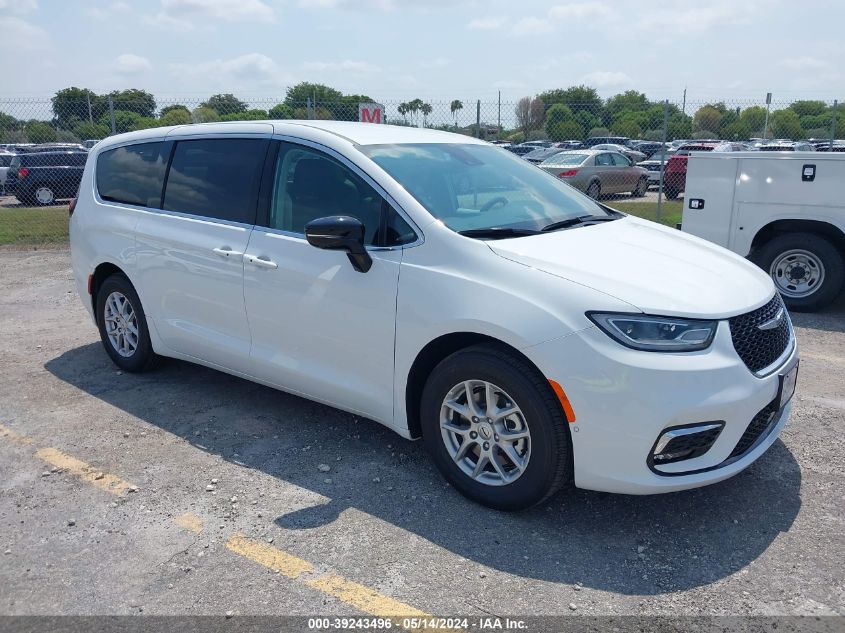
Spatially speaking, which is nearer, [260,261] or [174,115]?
[260,261]

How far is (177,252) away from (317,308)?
4.42ft

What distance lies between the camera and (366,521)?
3.49 m

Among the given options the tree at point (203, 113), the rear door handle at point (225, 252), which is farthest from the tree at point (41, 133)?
the rear door handle at point (225, 252)

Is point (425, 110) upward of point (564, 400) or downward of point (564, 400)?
upward

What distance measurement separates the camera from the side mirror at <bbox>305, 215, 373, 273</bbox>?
142 inches

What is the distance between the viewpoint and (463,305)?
3.39 meters

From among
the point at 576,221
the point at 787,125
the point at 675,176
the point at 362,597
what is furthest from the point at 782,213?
the point at 787,125

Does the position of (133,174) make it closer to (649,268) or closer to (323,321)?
(323,321)

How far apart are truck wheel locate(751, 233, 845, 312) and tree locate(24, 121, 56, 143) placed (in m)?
23.9

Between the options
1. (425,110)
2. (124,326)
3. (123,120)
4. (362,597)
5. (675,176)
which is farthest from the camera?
(675,176)

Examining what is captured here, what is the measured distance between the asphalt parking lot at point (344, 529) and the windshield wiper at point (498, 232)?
51.9 inches

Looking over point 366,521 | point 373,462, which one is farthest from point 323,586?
point 373,462

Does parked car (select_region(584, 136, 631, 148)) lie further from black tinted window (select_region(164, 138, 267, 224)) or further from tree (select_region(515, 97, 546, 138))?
black tinted window (select_region(164, 138, 267, 224))

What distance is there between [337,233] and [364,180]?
458 millimetres
